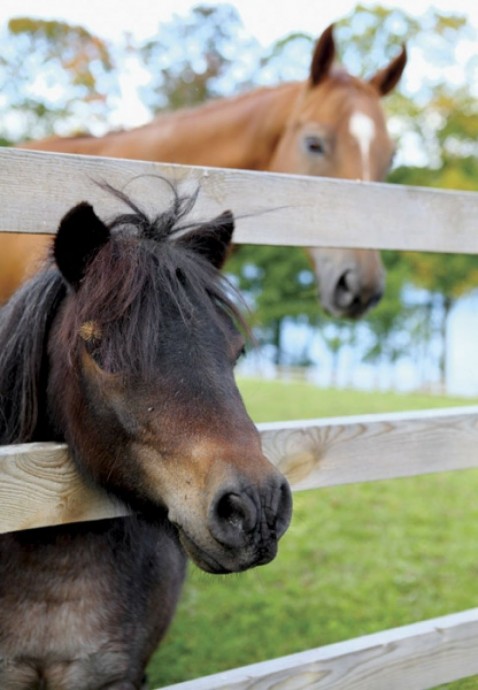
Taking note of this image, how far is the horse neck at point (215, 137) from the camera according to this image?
15.6 ft

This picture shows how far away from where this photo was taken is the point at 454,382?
91.8 ft

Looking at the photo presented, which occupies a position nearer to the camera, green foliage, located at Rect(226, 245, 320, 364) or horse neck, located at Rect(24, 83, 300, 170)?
horse neck, located at Rect(24, 83, 300, 170)

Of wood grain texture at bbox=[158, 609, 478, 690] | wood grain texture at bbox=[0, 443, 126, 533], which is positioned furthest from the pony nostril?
wood grain texture at bbox=[158, 609, 478, 690]

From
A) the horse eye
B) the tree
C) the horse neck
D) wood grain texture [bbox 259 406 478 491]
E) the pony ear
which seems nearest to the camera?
the pony ear

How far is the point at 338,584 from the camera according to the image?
5000 mm

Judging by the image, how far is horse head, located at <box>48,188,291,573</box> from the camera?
5.63ft

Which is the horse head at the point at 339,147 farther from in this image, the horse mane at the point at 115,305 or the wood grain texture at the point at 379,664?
the horse mane at the point at 115,305

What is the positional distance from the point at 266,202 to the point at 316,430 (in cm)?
74

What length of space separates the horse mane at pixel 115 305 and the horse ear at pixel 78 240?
0.03 metres

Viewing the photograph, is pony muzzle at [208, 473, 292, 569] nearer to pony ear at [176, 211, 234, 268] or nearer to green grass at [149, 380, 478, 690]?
pony ear at [176, 211, 234, 268]

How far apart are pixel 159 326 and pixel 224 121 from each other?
10.6ft

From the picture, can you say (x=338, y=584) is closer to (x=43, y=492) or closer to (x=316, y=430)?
(x=316, y=430)

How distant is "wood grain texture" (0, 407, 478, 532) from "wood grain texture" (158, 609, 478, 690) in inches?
20.2

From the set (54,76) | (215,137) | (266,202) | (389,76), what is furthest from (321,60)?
(54,76)
